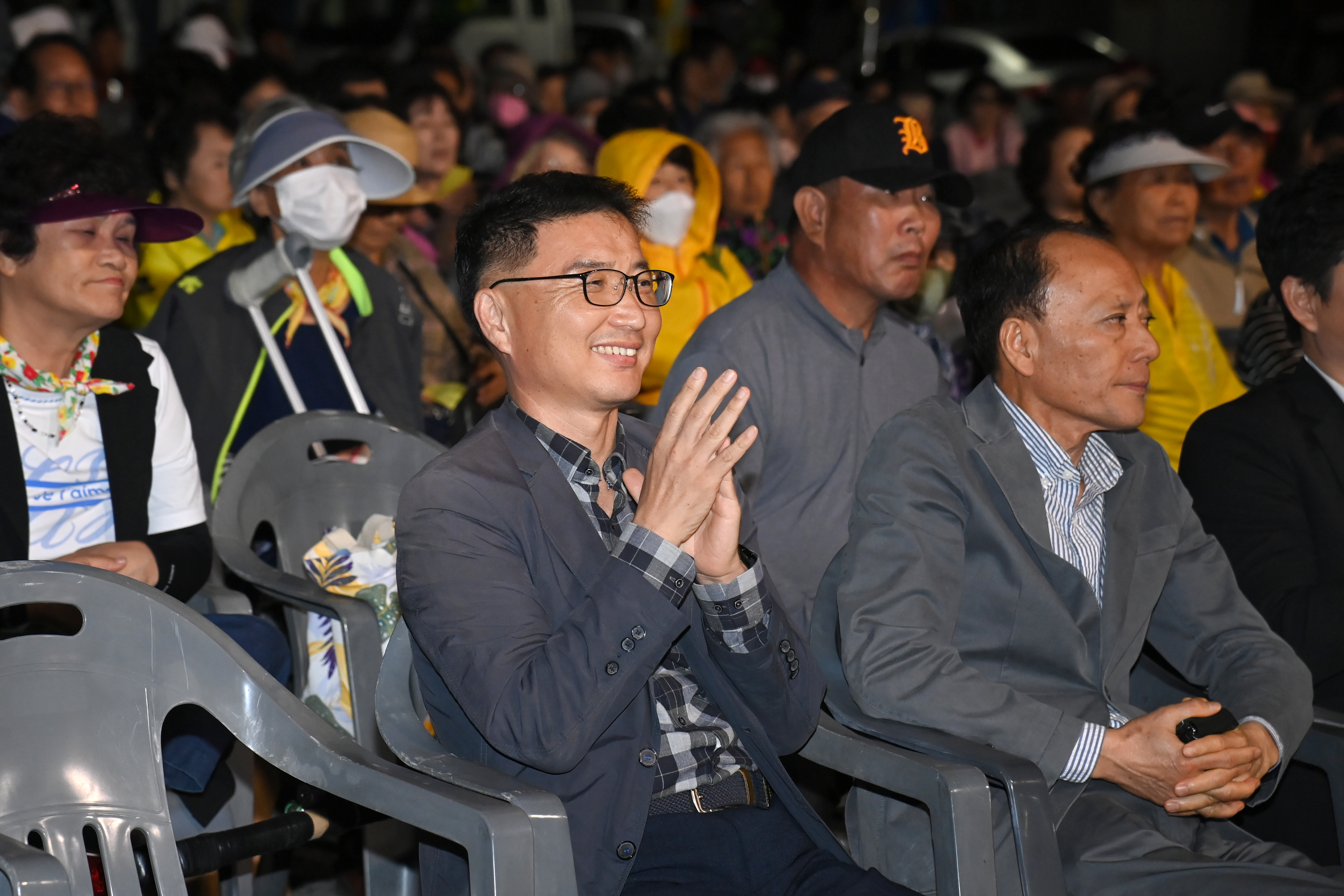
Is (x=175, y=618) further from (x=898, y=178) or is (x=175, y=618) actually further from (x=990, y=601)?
(x=898, y=178)

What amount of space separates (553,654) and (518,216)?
2.41ft

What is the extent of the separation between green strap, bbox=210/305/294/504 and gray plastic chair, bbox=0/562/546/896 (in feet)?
4.65

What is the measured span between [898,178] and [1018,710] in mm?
1541

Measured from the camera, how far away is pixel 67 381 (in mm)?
2822

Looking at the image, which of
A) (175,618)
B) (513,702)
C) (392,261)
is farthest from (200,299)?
(513,702)

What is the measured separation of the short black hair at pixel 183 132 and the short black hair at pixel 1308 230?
3637 mm

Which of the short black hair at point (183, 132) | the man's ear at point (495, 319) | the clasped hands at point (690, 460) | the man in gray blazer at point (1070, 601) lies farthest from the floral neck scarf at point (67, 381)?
the short black hair at point (183, 132)

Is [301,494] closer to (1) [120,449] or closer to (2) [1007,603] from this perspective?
(1) [120,449]

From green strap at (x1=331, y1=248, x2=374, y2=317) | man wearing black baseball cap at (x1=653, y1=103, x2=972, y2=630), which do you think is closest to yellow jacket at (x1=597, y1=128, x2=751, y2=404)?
green strap at (x1=331, y1=248, x2=374, y2=317)

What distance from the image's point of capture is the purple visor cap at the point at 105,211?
2.80 m

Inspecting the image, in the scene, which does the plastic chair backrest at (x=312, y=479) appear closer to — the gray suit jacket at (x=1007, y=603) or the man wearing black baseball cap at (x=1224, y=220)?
the gray suit jacket at (x=1007, y=603)

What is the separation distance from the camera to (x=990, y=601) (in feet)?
7.77

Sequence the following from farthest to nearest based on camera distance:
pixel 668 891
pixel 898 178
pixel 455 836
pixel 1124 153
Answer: pixel 1124 153
pixel 898 178
pixel 668 891
pixel 455 836

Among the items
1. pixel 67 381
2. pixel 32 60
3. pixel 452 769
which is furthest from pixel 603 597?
pixel 32 60
